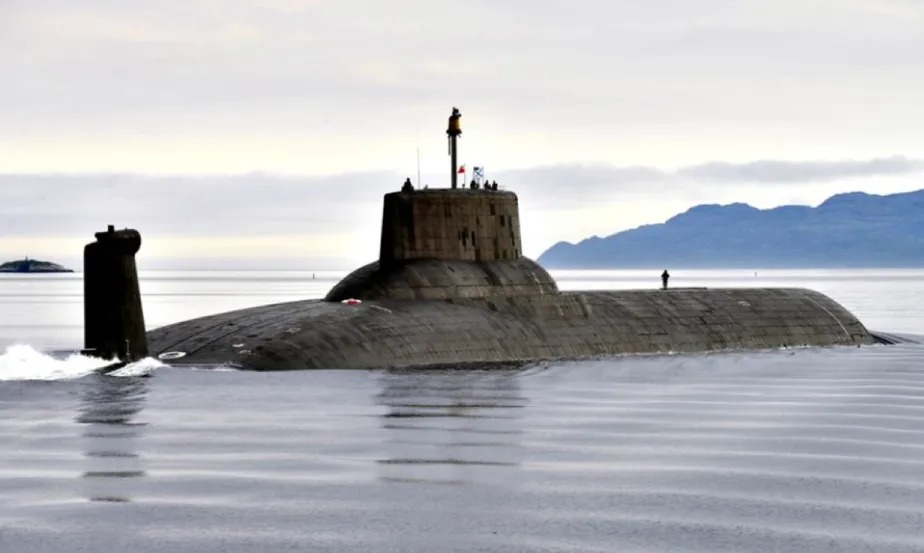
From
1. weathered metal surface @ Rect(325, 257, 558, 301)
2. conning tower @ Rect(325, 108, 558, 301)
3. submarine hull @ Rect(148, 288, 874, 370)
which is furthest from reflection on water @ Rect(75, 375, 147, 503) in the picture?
conning tower @ Rect(325, 108, 558, 301)

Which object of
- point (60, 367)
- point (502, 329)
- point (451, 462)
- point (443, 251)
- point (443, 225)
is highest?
point (443, 225)

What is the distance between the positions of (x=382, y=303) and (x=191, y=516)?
19.2m

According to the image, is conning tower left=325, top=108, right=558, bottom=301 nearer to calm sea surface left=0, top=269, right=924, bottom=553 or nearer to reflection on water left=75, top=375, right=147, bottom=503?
calm sea surface left=0, top=269, right=924, bottom=553

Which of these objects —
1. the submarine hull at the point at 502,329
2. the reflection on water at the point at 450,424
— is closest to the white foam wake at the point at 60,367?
the submarine hull at the point at 502,329

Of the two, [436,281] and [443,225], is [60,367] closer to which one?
[436,281]

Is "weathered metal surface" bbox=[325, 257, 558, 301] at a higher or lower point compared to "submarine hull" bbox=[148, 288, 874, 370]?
higher

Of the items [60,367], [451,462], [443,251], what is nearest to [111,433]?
[451,462]

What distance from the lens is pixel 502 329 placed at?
34500 millimetres

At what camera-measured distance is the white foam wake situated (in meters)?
28.4

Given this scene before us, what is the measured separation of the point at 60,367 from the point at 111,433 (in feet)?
32.6

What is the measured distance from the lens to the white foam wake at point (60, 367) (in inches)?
1120

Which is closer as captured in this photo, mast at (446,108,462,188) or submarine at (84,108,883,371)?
submarine at (84,108,883,371)

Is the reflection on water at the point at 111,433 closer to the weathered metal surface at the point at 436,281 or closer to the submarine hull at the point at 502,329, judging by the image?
the submarine hull at the point at 502,329

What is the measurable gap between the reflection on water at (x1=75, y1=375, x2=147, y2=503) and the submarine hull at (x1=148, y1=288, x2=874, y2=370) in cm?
293
